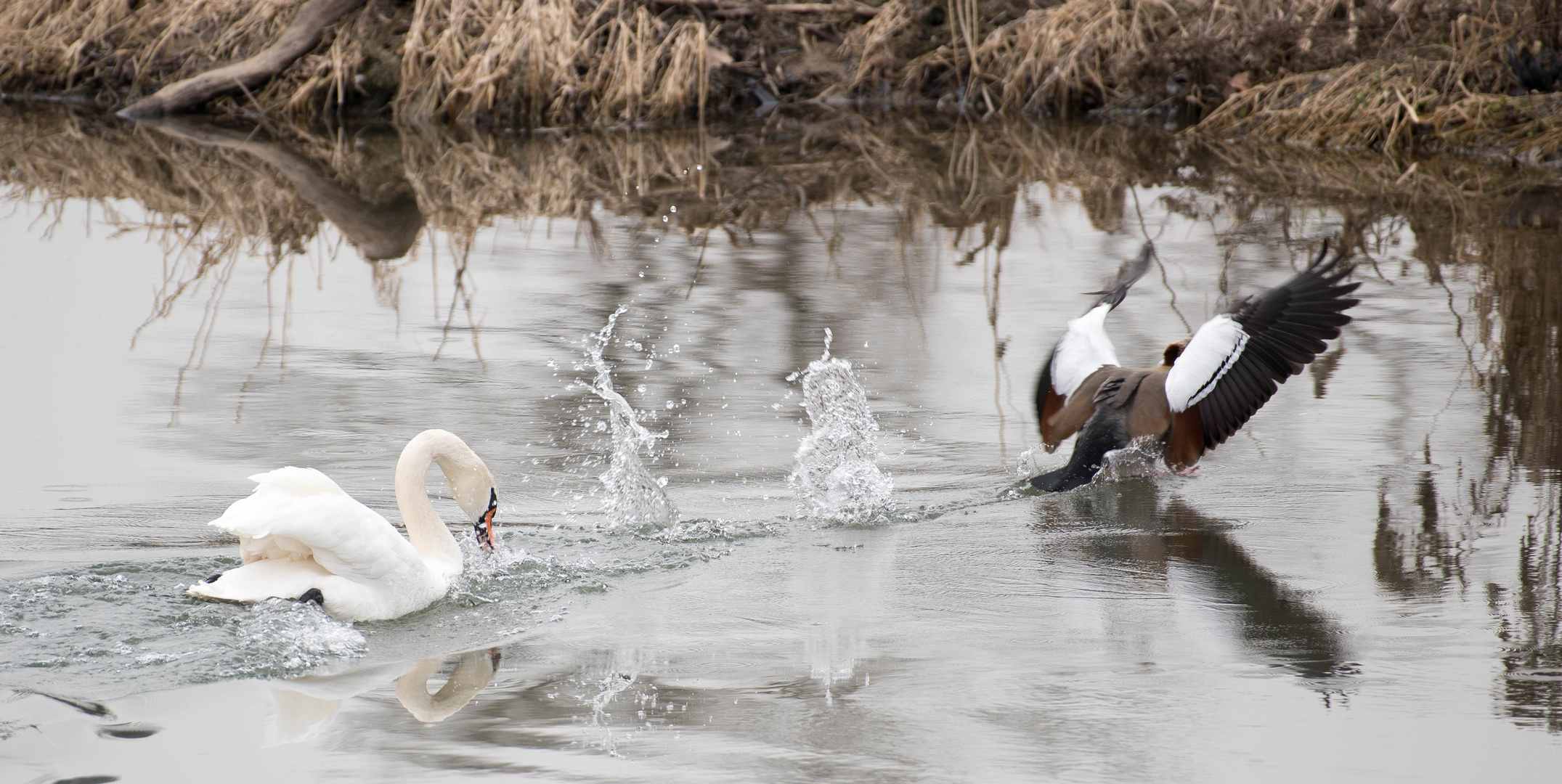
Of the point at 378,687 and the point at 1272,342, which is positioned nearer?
the point at 378,687

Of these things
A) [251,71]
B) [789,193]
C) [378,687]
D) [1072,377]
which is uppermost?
[251,71]

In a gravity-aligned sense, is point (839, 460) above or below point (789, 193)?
below

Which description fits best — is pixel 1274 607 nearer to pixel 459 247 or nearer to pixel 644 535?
pixel 644 535

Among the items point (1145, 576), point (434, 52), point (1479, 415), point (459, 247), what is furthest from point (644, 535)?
point (434, 52)

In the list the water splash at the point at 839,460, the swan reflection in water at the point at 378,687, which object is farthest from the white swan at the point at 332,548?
the water splash at the point at 839,460

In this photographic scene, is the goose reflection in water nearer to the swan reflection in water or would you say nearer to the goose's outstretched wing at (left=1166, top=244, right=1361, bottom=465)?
the goose's outstretched wing at (left=1166, top=244, right=1361, bottom=465)

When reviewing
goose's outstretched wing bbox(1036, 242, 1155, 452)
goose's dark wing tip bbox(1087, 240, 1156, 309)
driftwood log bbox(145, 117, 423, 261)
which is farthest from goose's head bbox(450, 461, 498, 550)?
driftwood log bbox(145, 117, 423, 261)

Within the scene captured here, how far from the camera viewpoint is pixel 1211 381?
534 cm

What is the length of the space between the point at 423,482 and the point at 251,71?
13.0m

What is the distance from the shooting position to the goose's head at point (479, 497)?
14.2 ft

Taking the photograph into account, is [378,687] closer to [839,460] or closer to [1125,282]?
[839,460]

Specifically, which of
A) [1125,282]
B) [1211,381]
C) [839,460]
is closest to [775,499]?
[839,460]

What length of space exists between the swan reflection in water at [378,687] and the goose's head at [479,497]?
547 mm

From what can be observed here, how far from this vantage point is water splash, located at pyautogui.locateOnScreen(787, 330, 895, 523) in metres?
5.11
